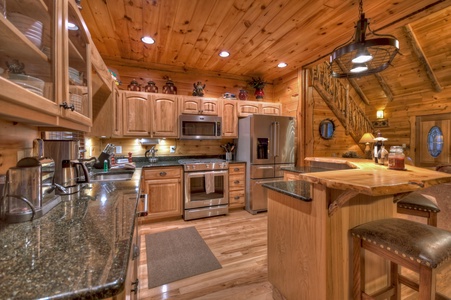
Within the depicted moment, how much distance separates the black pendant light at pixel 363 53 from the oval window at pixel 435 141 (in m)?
5.02

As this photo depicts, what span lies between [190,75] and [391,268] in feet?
13.4

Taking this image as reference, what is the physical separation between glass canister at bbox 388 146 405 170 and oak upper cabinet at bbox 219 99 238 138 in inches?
106

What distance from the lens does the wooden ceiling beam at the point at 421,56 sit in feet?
14.3

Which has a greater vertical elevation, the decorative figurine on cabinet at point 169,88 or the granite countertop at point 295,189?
the decorative figurine on cabinet at point 169,88

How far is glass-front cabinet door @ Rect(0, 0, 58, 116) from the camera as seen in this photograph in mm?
715

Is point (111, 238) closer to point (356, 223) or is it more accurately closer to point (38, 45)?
point (38, 45)

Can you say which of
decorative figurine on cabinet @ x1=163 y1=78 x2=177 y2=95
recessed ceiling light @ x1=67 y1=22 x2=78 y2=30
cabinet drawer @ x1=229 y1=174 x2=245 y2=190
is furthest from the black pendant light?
decorative figurine on cabinet @ x1=163 y1=78 x2=177 y2=95

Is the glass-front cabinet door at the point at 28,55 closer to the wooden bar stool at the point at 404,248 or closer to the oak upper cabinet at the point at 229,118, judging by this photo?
the wooden bar stool at the point at 404,248

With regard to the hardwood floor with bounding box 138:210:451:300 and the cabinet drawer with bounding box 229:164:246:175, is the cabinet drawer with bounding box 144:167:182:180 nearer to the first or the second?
the hardwood floor with bounding box 138:210:451:300

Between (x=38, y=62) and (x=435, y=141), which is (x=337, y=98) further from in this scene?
(x=38, y=62)

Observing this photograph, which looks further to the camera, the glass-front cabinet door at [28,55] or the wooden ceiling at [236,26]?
the wooden ceiling at [236,26]

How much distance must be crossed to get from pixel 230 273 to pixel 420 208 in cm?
177

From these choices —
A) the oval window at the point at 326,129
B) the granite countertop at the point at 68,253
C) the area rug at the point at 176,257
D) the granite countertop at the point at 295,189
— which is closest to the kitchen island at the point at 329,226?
the granite countertop at the point at 295,189

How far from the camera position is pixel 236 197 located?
381cm
